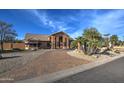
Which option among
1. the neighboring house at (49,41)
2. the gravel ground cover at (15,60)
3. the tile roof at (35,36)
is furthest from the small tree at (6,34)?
the gravel ground cover at (15,60)

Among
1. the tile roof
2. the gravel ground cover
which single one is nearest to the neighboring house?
the tile roof

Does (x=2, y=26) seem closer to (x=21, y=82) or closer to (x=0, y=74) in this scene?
(x=0, y=74)

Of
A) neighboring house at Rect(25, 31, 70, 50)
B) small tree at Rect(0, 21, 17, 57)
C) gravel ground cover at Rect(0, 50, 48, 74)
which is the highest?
small tree at Rect(0, 21, 17, 57)

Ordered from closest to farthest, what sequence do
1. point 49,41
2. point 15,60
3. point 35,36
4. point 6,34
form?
point 35,36 < point 6,34 < point 49,41 < point 15,60

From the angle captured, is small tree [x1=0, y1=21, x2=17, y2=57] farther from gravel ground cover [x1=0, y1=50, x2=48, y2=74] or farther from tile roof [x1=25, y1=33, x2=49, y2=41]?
gravel ground cover [x1=0, y1=50, x2=48, y2=74]

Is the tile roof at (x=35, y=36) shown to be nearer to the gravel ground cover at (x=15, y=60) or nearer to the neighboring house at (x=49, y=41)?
the neighboring house at (x=49, y=41)

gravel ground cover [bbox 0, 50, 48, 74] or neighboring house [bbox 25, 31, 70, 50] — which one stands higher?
neighboring house [bbox 25, 31, 70, 50]

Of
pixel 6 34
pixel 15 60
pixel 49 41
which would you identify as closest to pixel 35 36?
pixel 49 41

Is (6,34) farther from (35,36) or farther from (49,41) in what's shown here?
(49,41)

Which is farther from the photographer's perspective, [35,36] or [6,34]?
[6,34]

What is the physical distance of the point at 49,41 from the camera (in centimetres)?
1100

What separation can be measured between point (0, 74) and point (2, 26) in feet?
7.31

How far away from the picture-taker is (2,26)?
9258mm

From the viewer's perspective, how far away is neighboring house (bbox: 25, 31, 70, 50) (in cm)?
1024
